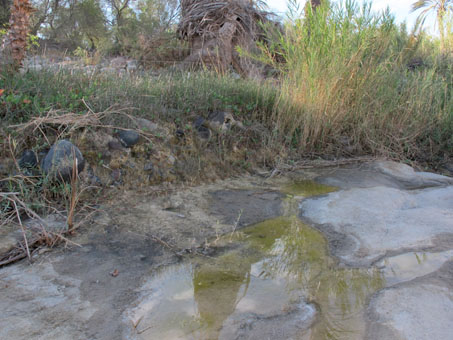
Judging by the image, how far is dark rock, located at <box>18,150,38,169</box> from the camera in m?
2.71

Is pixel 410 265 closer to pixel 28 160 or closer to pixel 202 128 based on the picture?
pixel 202 128

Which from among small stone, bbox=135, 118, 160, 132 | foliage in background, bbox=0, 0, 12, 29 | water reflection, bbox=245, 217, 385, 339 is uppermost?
foliage in background, bbox=0, 0, 12, 29

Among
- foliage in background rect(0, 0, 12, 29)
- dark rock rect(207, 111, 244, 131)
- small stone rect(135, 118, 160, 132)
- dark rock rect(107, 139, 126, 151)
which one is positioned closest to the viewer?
dark rock rect(107, 139, 126, 151)

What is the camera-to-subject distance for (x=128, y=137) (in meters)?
3.28

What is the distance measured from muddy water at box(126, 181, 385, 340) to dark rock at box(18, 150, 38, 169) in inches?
59.2

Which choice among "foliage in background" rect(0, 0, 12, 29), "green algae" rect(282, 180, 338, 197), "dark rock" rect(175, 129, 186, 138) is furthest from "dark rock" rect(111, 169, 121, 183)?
"foliage in background" rect(0, 0, 12, 29)

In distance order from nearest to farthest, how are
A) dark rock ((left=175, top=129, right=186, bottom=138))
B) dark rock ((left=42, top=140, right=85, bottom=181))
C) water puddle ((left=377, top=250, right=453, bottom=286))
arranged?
water puddle ((left=377, top=250, right=453, bottom=286)) → dark rock ((left=42, top=140, right=85, bottom=181)) → dark rock ((left=175, top=129, right=186, bottom=138))

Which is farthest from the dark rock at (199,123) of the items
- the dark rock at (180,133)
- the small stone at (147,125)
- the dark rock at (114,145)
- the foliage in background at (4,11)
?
the foliage in background at (4,11)

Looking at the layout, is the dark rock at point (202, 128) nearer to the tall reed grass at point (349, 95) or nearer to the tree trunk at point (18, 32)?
the tall reed grass at point (349, 95)

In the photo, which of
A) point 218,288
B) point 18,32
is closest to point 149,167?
point 218,288

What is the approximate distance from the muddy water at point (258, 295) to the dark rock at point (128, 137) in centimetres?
145

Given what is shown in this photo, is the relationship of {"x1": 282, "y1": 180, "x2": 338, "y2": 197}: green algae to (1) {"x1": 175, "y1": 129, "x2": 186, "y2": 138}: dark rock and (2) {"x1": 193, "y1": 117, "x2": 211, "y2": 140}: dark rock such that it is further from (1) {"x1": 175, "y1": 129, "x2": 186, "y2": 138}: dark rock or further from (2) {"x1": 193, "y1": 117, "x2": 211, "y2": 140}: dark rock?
(1) {"x1": 175, "y1": 129, "x2": 186, "y2": 138}: dark rock

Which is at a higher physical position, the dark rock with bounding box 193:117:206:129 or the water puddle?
the dark rock with bounding box 193:117:206:129

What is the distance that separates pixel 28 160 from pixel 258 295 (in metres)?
2.07
